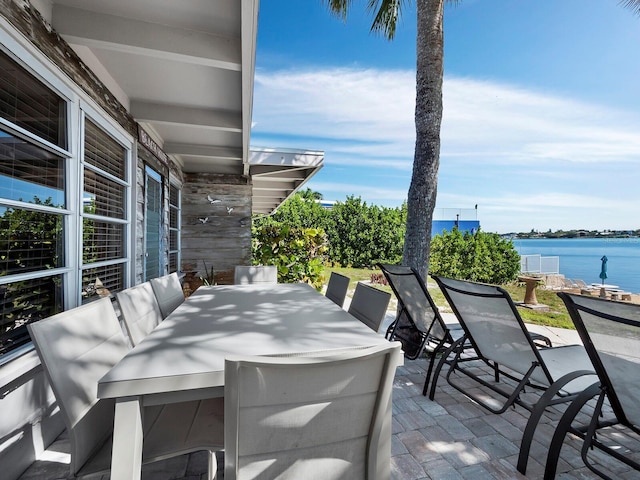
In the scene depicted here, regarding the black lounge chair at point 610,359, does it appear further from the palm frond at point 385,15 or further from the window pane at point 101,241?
the palm frond at point 385,15

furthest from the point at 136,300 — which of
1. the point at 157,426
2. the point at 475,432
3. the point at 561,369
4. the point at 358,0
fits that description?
the point at 358,0

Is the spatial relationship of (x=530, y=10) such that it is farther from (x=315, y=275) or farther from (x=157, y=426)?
(x=157, y=426)

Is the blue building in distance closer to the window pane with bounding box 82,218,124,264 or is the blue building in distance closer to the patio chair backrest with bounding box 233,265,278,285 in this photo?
the patio chair backrest with bounding box 233,265,278,285

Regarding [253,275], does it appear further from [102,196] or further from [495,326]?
[495,326]

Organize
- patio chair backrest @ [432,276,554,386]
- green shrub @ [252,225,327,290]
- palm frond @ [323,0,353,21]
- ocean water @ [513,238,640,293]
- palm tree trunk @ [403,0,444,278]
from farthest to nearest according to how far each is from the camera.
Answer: ocean water @ [513,238,640,293]
green shrub @ [252,225,327,290]
palm frond @ [323,0,353,21]
palm tree trunk @ [403,0,444,278]
patio chair backrest @ [432,276,554,386]

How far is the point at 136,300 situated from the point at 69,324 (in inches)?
33.3

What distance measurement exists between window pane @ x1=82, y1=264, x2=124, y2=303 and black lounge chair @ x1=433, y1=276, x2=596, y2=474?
2.86 m

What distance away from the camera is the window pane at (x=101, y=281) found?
2.52 m

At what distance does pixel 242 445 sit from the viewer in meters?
0.98

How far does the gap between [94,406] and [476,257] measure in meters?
9.97

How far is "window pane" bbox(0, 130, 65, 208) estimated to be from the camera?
1.65 m

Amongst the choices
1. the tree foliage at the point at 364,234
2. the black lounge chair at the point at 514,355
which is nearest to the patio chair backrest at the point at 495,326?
the black lounge chair at the point at 514,355

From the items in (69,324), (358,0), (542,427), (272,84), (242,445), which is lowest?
(542,427)

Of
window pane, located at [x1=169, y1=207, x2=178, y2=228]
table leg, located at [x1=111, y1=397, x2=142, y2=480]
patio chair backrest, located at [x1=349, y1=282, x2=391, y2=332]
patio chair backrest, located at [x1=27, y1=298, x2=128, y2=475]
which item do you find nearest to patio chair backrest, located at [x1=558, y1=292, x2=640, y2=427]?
patio chair backrest, located at [x1=349, y1=282, x2=391, y2=332]
